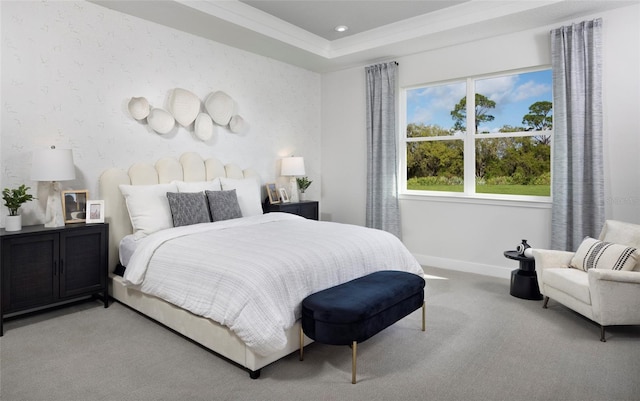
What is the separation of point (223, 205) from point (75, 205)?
128 cm

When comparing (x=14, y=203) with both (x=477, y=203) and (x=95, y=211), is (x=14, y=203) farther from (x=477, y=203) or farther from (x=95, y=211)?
(x=477, y=203)

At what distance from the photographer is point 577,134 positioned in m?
3.92

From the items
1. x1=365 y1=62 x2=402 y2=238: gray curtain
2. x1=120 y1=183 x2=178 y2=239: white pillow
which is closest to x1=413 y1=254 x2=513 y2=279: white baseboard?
x1=365 y1=62 x2=402 y2=238: gray curtain

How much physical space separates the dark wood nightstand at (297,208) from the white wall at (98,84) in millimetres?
581

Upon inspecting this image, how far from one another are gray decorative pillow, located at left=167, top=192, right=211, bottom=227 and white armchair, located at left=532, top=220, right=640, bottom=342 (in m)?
3.04

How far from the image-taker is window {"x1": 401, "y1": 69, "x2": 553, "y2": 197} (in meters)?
4.51

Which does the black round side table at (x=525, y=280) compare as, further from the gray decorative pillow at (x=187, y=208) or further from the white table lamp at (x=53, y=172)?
the white table lamp at (x=53, y=172)

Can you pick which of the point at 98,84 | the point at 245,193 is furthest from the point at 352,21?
the point at 98,84

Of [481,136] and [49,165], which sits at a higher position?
[481,136]

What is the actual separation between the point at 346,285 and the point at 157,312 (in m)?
1.48

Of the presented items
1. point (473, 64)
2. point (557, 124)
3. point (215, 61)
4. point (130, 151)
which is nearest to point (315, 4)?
point (215, 61)

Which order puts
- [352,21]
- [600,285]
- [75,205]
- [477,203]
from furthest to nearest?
[477,203], [352,21], [75,205], [600,285]

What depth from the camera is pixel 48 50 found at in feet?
11.4

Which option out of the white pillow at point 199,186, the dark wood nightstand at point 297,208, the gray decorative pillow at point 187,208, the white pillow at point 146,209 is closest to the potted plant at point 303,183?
the dark wood nightstand at point 297,208
